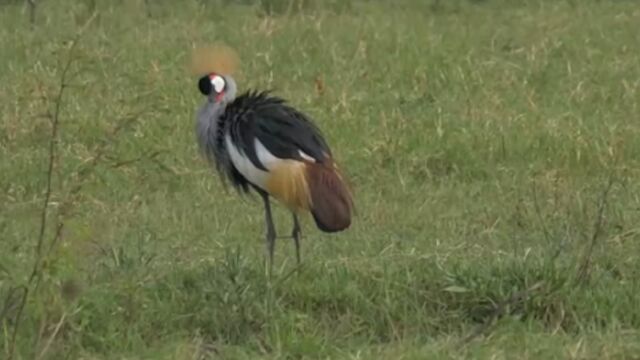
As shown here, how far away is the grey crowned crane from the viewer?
6320 millimetres

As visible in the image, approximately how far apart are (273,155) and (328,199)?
11.0 inches

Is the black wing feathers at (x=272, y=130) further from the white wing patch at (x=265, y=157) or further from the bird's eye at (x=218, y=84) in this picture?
the bird's eye at (x=218, y=84)

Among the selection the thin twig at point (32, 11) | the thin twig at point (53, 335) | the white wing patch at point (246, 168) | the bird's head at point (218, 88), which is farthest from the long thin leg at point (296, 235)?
the thin twig at point (32, 11)

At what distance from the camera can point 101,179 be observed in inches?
316

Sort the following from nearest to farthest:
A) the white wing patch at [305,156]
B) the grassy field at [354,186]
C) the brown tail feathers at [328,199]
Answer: the grassy field at [354,186] → the brown tail feathers at [328,199] → the white wing patch at [305,156]

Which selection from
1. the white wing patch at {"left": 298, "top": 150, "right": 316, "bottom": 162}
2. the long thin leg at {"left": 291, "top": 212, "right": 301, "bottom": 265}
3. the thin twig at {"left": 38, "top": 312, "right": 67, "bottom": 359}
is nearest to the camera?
the thin twig at {"left": 38, "top": 312, "right": 67, "bottom": 359}

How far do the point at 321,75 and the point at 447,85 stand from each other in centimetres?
77

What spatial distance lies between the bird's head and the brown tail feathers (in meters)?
0.58

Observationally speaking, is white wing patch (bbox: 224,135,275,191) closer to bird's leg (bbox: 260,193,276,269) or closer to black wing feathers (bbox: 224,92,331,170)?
black wing feathers (bbox: 224,92,331,170)

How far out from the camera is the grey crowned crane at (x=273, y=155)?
6.32 m

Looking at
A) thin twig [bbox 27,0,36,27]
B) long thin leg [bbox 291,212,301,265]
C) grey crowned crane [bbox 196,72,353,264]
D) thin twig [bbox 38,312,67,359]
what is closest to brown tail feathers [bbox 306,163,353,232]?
grey crowned crane [bbox 196,72,353,264]

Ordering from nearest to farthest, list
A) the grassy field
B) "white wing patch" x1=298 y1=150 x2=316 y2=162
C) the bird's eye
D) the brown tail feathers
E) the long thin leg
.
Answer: the grassy field
the brown tail feathers
"white wing patch" x1=298 y1=150 x2=316 y2=162
the long thin leg
the bird's eye

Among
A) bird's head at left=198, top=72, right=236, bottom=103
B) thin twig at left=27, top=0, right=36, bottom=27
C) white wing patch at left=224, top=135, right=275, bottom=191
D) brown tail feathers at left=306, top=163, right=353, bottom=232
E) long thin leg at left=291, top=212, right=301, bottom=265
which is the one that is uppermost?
thin twig at left=27, top=0, right=36, bottom=27

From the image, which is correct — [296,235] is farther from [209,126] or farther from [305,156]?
[209,126]
